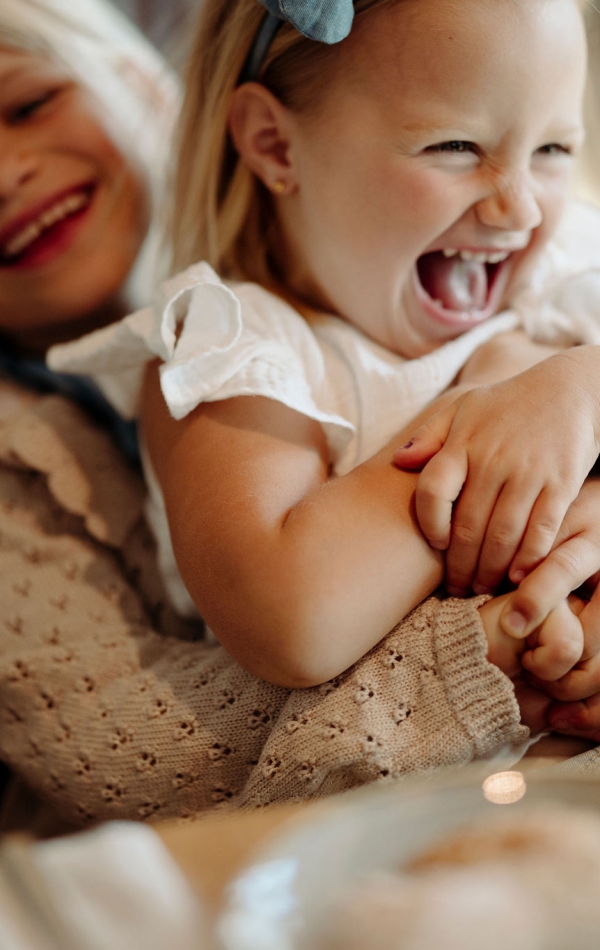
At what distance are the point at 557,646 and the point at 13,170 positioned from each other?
34.3 inches

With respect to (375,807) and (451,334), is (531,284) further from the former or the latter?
(375,807)

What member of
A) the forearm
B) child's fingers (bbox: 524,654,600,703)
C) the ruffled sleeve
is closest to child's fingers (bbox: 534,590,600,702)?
child's fingers (bbox: 524,654,600,703)

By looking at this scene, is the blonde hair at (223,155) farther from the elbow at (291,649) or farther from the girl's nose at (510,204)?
the elbow at (291,649)

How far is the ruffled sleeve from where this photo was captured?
678mm

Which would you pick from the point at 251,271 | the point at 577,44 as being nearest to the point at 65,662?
the point at 251,271

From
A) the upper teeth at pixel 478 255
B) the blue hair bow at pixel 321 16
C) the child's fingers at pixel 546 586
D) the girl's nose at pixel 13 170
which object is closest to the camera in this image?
the child's fingers at pixel 546 586

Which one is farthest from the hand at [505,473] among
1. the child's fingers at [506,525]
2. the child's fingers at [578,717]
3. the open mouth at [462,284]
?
the open mouth at [462,284]

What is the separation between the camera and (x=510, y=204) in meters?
0.74

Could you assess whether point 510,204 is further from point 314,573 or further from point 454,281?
point 314,573

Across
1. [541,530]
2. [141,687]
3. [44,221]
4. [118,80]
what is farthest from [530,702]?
[118,80]

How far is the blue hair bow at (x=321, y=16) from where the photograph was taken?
0.67 metres

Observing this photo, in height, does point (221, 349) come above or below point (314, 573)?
above

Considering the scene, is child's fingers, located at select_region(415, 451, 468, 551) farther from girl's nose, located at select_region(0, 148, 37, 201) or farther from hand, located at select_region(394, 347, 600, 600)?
girl's nose, located at select_region(0, 148, 37, 201)

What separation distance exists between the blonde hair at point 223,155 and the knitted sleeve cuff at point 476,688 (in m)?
0.48
